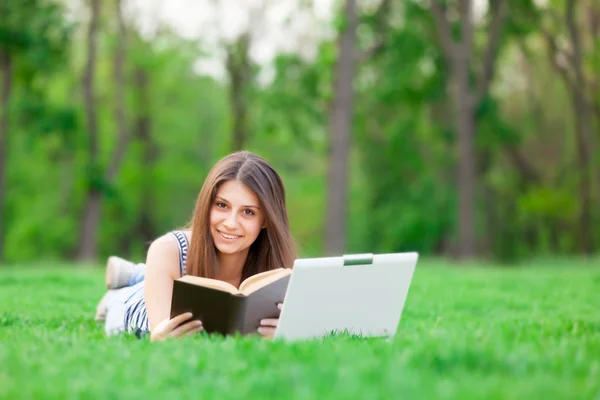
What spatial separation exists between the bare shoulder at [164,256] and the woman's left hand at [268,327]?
688mm

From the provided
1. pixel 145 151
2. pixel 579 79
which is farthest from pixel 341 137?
pixel 145 151

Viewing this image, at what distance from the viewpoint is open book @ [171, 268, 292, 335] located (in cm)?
398

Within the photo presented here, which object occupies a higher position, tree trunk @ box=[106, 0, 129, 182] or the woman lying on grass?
tree trunk @ box=[106, 0, 129, 182]

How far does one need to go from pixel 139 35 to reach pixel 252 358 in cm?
2523

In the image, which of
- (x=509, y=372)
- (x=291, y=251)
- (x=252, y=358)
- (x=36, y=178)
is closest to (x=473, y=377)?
(x=509, y=372)

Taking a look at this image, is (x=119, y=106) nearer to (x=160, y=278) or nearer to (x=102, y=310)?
(x=102, y=310)

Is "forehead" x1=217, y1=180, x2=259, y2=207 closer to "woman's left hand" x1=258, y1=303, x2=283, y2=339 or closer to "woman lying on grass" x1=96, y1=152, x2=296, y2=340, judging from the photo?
"woman lying on grass" x1=96, y1=152, x2=296, y2=340

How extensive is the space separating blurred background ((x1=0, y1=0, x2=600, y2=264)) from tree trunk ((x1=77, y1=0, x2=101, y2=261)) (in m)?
0.05

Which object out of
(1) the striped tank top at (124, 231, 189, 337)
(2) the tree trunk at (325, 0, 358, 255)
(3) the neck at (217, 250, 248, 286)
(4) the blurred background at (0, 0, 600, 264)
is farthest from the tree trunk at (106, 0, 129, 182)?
(3) the neck at (217, 250, 248, 286)

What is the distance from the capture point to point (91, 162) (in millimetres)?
23141

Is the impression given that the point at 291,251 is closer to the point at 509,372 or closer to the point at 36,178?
the point at 509,372

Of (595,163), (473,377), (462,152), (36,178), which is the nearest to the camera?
(473,377)

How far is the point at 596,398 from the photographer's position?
2.76m

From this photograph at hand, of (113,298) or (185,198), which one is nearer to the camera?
(113,298)
